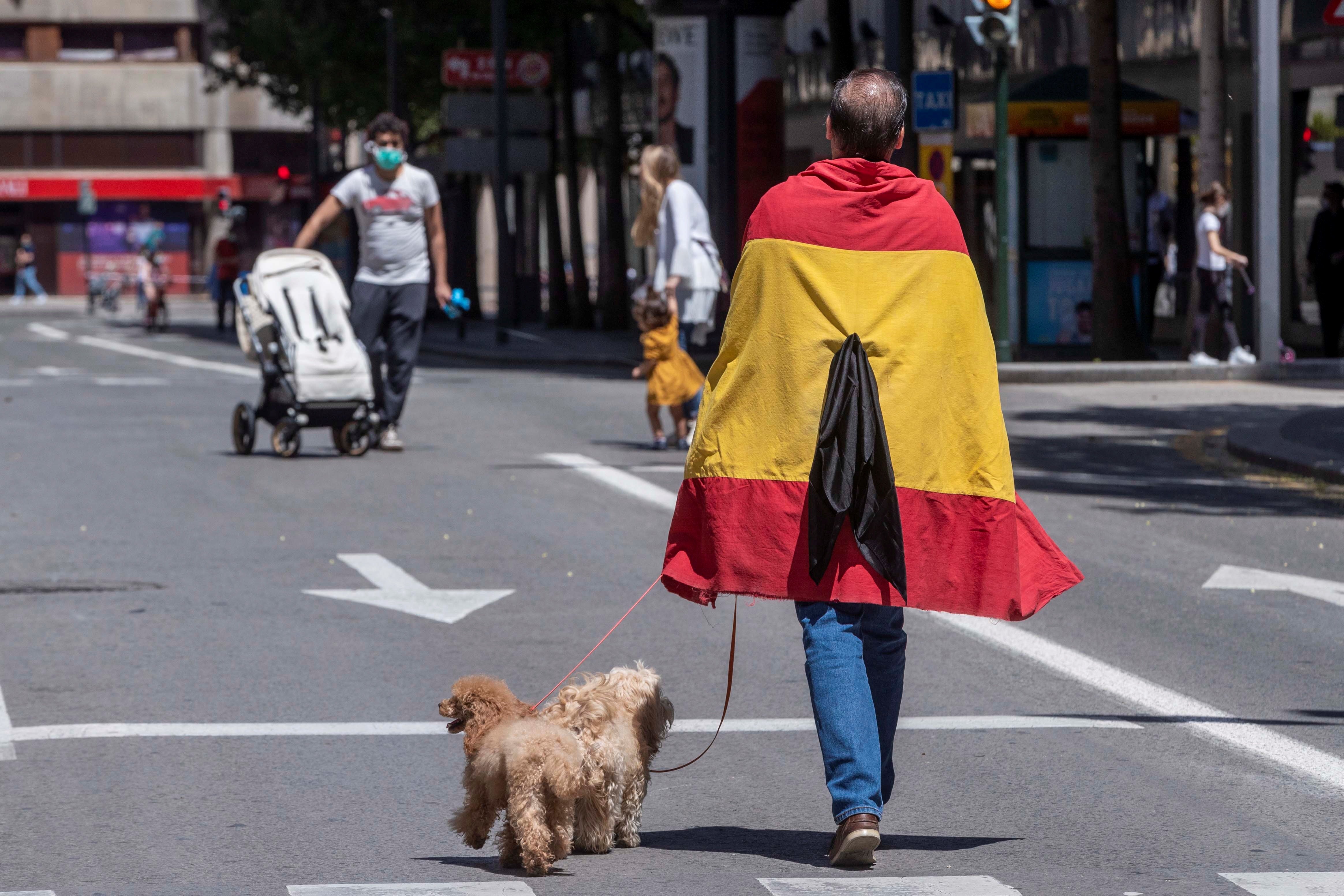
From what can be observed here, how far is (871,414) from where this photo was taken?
15.4 ft

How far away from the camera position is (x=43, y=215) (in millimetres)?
73625

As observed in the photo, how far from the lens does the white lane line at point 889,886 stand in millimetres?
4543

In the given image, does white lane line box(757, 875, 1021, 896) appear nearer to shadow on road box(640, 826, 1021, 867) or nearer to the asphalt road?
the asphalt road

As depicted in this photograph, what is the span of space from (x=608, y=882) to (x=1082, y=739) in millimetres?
1943

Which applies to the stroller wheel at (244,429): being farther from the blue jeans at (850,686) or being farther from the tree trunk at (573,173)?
the tree trunk at (573,173)

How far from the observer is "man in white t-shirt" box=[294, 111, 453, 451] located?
14.1 meters

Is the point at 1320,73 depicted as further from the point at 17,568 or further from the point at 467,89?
the point at 467,89

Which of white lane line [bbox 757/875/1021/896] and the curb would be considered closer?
white lane line [bbox 757/875/1021/896]

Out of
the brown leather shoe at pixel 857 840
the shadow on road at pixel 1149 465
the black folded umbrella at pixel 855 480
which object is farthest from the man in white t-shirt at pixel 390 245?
the brown leather shoe at pixel 857 840

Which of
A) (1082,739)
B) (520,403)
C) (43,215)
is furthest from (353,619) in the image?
(43,215)

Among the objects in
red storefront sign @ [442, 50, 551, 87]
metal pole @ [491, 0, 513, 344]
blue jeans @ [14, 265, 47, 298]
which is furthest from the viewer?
blue jeans @ [14, 265, 47, 298]

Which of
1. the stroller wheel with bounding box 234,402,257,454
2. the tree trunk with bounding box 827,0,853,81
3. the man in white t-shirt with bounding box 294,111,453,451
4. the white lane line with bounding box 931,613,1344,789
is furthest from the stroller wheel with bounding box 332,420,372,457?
the tree trunk with bounding box 827,0,853,81

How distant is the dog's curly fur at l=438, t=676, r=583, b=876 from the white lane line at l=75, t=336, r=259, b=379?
19.5 meters

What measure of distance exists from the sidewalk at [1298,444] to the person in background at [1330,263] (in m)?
6.55
